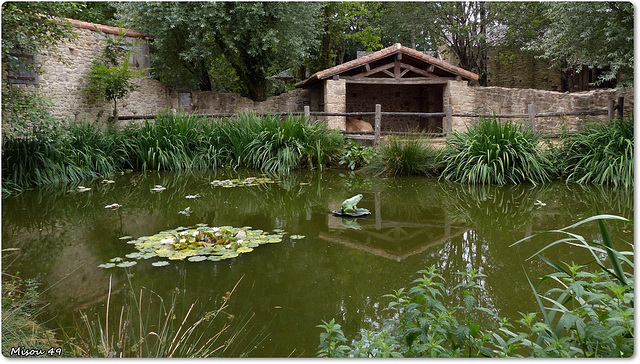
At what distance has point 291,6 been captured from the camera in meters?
13.9

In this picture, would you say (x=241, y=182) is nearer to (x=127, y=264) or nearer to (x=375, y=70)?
(x=127, y=264)

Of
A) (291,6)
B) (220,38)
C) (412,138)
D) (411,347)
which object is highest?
(291,6)

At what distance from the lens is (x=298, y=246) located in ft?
14.5

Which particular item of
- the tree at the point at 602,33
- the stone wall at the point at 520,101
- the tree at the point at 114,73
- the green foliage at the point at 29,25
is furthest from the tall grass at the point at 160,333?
the stone wall at the point at 520,101

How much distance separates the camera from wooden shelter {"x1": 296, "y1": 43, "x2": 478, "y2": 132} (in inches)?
556

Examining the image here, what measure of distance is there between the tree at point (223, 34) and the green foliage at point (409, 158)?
5.81m

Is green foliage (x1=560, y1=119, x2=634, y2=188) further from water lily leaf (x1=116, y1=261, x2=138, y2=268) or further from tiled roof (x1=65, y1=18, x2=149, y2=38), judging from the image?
tiled roof (x1=65, y1=18, x2=149, y2=38)

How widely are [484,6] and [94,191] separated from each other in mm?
15942

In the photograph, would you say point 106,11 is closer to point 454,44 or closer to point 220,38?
point 220,38

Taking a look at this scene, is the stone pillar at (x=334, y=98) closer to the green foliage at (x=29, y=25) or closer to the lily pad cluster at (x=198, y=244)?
the green foliage at (x=29, y=25)

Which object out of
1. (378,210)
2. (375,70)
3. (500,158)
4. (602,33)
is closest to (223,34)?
(375,70)

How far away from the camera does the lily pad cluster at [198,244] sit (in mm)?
4004

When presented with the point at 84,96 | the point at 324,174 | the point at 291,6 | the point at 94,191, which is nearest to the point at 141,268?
the point at 94,191

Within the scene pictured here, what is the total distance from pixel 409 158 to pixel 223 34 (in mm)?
6945
